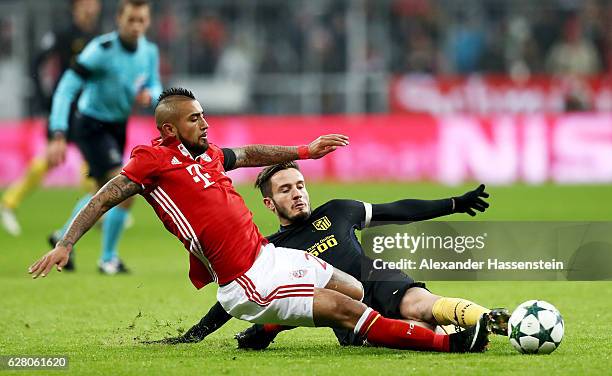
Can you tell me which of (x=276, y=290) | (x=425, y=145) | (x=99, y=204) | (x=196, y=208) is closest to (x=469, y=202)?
(x=276, y=290)

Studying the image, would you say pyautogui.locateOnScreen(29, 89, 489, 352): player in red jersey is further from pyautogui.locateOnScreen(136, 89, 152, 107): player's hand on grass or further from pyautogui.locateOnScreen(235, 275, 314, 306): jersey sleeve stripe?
pyautogui.locateOnScreen(136, 89, 152, 107): player's hand on grass

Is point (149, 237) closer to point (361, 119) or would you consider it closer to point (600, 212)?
point (600, 212)

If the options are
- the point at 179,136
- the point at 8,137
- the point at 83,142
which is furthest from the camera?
the point at 8,137

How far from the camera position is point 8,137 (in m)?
23.2

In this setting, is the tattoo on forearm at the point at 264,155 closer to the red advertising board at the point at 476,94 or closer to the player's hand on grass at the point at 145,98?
the player's hand on grass at the point at 145,98

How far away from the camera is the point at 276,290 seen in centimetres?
683

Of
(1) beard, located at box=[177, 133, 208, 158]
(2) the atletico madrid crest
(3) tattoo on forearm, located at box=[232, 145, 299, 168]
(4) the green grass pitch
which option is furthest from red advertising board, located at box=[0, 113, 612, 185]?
(1) beard, located at box=[177, 133, 208, 158]

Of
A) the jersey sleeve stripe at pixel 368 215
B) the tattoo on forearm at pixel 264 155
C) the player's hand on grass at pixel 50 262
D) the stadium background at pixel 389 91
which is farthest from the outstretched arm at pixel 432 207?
the stadium background at pixel 389 91

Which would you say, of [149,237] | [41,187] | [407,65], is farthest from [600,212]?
[41,187]

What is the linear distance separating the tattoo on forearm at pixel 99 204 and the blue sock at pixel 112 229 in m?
4.95

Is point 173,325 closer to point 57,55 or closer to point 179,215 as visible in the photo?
point 179,215

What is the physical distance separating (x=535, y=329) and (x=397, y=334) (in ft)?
2.62

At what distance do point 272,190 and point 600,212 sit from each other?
995 cm

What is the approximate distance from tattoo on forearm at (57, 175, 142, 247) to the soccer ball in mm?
2333
